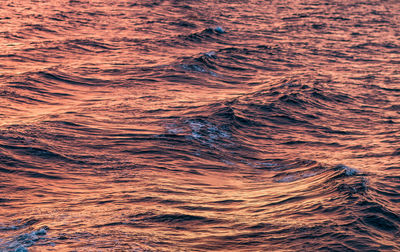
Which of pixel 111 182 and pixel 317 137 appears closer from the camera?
pixel 111 182

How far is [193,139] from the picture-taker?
16.2 metres

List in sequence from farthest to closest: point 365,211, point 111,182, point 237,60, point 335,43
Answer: point 335,43
point 237,60
point 111,182
point 365,211

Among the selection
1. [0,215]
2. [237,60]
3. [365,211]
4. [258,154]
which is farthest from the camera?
[237,60]

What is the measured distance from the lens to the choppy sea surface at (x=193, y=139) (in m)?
10.4

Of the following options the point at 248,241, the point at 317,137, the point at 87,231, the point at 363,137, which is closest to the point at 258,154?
the point at 317,137

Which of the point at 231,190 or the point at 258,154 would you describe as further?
the point at 258,154

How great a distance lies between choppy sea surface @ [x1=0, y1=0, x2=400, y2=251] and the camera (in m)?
10.4

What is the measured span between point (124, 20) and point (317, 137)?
22.6m

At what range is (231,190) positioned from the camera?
42.4ft

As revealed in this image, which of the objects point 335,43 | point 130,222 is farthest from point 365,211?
point 335,43

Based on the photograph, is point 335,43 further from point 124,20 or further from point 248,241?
point 248,241

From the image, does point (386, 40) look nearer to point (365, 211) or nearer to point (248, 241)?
point (365, 211)

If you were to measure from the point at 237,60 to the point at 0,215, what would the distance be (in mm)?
19169

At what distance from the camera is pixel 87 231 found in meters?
9.82
